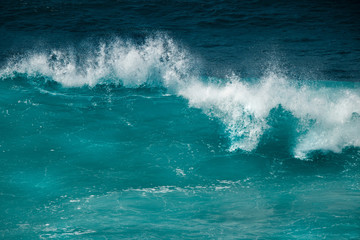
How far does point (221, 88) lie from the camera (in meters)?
12.9

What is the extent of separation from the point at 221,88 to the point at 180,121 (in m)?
2.24

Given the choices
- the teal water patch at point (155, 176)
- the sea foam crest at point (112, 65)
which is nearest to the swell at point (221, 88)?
the sea foam crest at point (112, 65)

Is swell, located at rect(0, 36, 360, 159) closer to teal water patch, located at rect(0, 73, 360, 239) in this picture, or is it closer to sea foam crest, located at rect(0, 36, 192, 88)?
sea foam crest, located at rect(0, 36, 192, 88)

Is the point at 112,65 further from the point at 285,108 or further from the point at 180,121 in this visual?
the point at 285,108

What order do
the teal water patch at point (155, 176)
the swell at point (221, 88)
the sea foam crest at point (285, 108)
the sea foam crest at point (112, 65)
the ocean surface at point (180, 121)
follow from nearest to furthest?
1. the teal water patch at point (155, 176)
2. the ocean surface at point (180, 121)
3. the sea foam crest at point (285, 108)
4. the swell at point (221, 88)
5. the sea foam crest at point (112, 65)

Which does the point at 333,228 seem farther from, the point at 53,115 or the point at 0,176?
the point at 53,115

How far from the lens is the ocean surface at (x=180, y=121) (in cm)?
721

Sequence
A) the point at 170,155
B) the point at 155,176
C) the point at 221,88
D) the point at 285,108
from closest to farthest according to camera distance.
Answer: the point at 155,176 → the point at 170,155 → the point at 285,108 → the point at 221,88

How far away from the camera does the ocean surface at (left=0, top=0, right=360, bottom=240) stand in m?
7.21

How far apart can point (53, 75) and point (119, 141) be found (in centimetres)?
584

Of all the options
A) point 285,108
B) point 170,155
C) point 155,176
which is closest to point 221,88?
point 285,108

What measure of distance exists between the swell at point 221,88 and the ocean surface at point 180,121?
55 mm

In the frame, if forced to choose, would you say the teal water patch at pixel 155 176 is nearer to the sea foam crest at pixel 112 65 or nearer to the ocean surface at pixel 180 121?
the ocean surface at pixel 180 121

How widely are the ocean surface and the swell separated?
0.06 m
